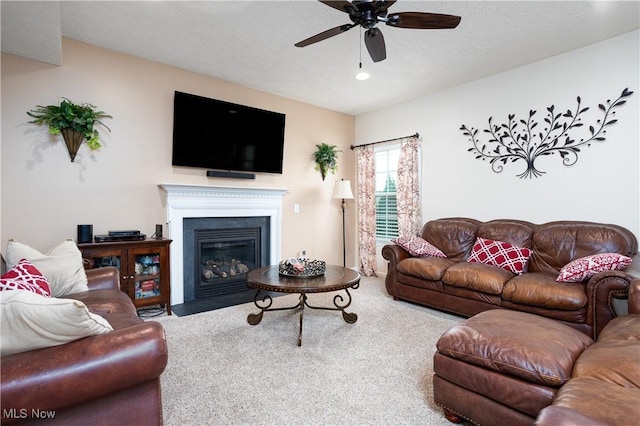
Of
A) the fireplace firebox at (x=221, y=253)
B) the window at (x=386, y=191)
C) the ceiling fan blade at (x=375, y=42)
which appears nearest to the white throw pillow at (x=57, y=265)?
the fireplace firebox at (x=221, y=253)

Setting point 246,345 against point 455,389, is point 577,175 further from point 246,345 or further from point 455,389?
point 246,345

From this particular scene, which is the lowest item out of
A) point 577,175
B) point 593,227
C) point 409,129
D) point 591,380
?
point 591,380

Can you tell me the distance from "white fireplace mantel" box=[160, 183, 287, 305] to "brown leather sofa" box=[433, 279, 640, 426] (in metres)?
3.11

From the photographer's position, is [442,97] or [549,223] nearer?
[549,223]

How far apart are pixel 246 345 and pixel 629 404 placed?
7.66 feet

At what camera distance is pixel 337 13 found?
268cm

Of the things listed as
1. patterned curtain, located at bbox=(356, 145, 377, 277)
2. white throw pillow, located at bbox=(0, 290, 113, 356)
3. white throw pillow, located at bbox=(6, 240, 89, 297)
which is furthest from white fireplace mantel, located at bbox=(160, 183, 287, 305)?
white throw pillow, located at bbox=(0, 290, 113, 356)

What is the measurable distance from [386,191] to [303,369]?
3.57 metres

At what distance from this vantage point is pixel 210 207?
408 cm

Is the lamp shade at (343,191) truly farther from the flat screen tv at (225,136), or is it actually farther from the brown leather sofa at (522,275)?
the brown leather sofa at (522,275)

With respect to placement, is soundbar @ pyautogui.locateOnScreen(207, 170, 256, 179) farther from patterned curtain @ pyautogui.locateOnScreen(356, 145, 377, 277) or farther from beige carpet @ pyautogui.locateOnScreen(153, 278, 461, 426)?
patterned curtain @ pyautogui.locateOnScreen(356, 145, 377, 277)

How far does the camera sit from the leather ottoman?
1443 millimetres

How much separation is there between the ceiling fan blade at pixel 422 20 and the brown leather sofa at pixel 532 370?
1.91 m

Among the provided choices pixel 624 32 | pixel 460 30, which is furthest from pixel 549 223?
pixel 460 30
